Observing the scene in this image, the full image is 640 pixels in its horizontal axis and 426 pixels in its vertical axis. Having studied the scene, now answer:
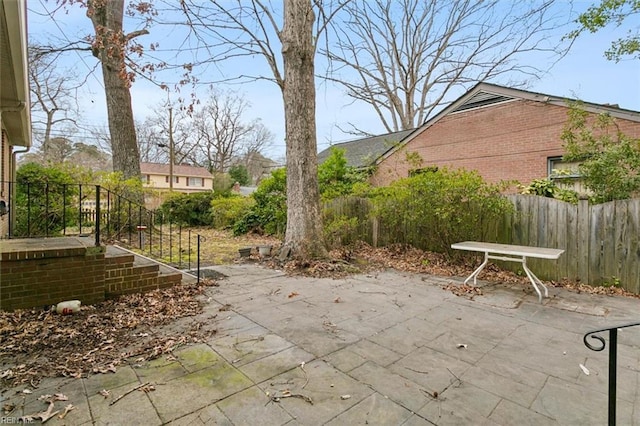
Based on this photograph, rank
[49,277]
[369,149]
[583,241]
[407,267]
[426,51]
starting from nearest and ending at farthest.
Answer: [49,277] → [583,241] → [407,267] → [369,149] → [426,51]

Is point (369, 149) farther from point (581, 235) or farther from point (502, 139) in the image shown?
point (581, 235)

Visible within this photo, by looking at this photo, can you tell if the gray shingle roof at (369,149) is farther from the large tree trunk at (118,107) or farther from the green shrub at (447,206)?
the large tree trunk at (118,107)

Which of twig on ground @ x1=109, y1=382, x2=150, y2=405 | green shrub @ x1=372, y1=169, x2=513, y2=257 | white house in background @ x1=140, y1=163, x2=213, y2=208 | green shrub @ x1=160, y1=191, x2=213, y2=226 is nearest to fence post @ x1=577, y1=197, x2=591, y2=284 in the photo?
green shrub @ x1=372, y1=169, x2=513, y2=257

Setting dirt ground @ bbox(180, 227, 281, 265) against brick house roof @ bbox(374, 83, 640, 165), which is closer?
dirt ground @ bbox(180, 227, 281, 265)

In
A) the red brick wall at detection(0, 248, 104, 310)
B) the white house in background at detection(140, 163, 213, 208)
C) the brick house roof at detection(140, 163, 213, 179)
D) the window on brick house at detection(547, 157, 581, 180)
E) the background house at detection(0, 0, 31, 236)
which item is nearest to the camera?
the background house at detection(0, 0, 31, 236)

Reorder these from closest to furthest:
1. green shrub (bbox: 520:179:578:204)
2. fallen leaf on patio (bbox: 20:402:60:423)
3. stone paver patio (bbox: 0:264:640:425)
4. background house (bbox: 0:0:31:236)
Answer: fallen leaf on patio (bbox: 20:402:60:423), stone paver patio (bbox: 0:264:640:425), background house (bbox: 0:0:31:236), green shrub (bbox: 520:179:578:204)

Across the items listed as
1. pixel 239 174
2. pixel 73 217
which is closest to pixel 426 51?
pixel 73 217

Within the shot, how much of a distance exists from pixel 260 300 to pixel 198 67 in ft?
18.6

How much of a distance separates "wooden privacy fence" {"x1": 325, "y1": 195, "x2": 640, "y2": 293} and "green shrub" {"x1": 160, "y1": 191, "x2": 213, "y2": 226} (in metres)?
12.4

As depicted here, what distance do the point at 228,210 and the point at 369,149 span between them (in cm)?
710

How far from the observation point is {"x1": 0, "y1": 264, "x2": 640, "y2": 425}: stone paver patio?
6.37 ft

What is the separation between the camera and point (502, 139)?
965 cm

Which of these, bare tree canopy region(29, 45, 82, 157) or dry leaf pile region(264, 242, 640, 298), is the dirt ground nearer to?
dry leaf pile region(264, 242, 640, 298)

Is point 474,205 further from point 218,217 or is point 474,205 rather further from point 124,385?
point 218,217
